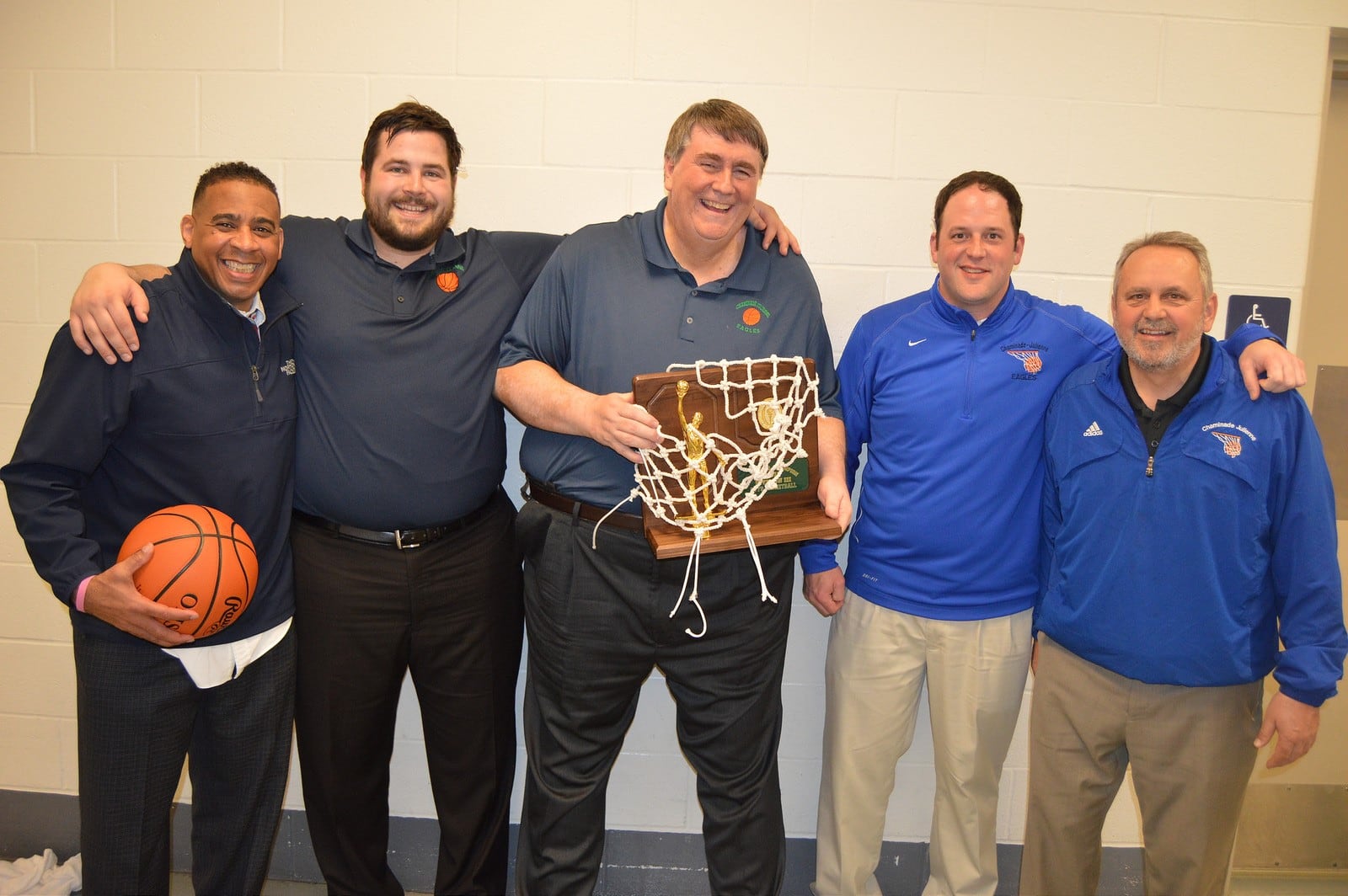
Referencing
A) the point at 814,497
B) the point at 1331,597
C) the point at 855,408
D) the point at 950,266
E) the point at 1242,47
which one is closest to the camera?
the point at 1331,597

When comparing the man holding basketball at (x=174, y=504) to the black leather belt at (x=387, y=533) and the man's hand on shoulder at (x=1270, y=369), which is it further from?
the man's hand on shoulder at (x=1270, y=369)

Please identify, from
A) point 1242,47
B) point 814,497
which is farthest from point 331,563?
point 1242,47

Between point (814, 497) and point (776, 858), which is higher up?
point (814, 497)

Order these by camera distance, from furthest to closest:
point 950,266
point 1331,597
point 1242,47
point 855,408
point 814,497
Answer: point 1242,47, point 855,408, point 950,266, point 814,497, point 1331,597

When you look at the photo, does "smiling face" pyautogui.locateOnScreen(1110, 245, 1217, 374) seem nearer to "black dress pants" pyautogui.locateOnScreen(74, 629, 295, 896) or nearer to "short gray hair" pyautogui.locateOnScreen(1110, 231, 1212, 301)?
"short gray hair" pyautogui.locateOnScreen(1110, 231, 1212, 301)

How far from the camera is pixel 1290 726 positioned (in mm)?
1922

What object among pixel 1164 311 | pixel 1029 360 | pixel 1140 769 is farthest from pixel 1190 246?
pixel 1140 769

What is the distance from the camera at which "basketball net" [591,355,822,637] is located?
6.20 feet

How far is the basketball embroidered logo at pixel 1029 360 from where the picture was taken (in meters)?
2.20

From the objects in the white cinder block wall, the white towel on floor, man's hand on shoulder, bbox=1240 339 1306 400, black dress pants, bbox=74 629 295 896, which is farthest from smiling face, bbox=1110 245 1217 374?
the white towel on floor

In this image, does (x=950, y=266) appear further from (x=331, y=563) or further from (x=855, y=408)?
(x=331, y=563)

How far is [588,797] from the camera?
2.16m

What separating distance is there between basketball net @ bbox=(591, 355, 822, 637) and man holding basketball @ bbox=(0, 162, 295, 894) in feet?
2.87

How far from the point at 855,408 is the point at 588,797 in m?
1.24
